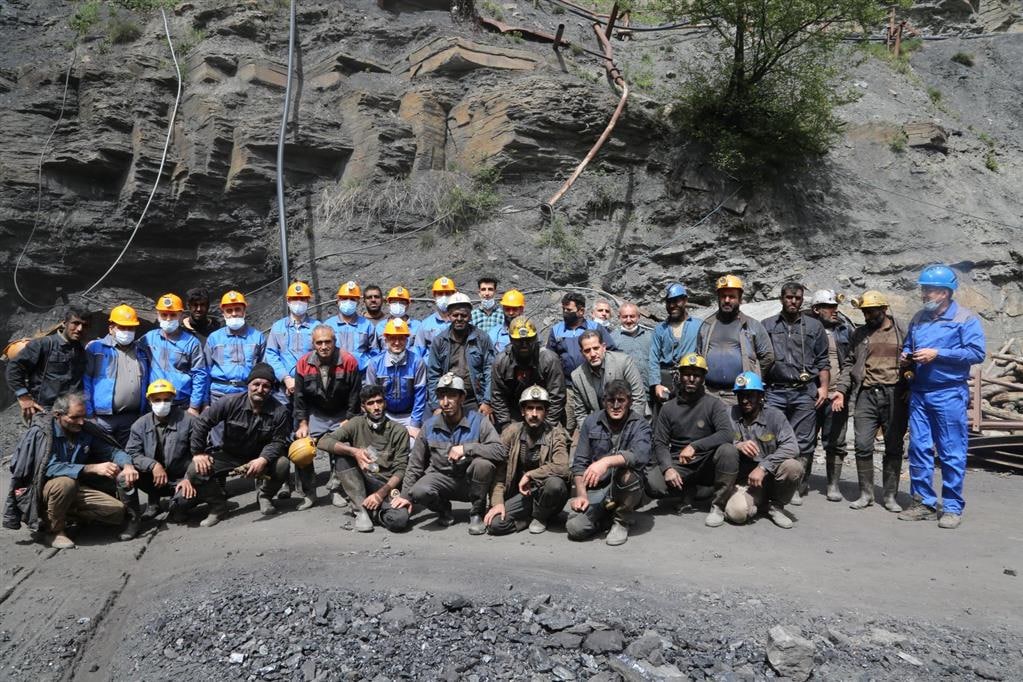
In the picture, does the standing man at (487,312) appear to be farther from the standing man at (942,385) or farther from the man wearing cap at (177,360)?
the standing man at (942,385)

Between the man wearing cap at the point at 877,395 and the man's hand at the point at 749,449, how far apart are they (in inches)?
53.2

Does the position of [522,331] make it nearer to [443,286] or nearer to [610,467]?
[610,467]

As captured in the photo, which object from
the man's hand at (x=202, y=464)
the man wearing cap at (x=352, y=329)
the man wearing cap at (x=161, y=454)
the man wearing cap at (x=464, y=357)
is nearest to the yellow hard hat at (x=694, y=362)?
the man wearing cap at (x=464, y=357)

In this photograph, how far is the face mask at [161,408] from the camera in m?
6.82

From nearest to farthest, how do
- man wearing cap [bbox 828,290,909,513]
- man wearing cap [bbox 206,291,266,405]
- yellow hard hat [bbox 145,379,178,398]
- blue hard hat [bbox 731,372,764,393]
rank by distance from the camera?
blue hard hat [bbox 731,372,764,393]
yellow hard hat [bbox 145,379,178,398]
man wearing cap [bbox 828,290,909,513]
man wearing cap [bbox 206,291,266,405]

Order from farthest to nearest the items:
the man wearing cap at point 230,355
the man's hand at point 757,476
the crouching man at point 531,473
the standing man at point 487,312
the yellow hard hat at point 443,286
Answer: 1. the yellow hard hat at point 443,286
2. the standing man at point 487,312
3. the man wearing cap at point 230,355
4. the man's hand at point 757,476
5. the crouching man at point 531,473

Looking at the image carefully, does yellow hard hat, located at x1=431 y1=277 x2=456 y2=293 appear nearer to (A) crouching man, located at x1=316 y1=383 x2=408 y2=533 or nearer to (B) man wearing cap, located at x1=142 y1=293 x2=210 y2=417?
(A) crouching man, located at x1=316 y1=383 x2=408 y2=533

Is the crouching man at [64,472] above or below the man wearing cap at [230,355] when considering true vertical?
below

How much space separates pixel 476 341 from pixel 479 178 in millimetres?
5832

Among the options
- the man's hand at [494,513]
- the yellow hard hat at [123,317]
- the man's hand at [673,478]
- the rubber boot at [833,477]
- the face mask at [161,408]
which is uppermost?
the yellow hard hat at [123,317]

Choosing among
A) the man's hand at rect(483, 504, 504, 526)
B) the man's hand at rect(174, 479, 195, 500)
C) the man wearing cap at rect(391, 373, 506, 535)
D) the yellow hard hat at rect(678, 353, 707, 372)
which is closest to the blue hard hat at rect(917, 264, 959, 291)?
the yellow hard hat at rect(678, 353, 707, 372)

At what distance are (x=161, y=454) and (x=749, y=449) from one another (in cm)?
522

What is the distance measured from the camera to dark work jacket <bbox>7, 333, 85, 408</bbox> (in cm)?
688

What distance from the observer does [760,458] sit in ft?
21.1
